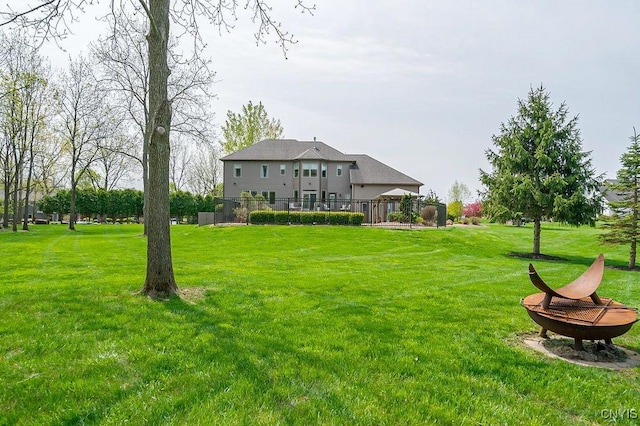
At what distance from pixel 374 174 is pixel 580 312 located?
3431 centimetres

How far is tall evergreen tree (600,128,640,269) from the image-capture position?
14.6 m

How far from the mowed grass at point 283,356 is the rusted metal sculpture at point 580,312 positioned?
396 millimetres

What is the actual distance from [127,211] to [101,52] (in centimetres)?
2377

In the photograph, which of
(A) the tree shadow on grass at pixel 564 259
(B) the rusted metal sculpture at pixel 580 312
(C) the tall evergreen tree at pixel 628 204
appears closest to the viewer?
(B) the rusted metal sculpture at pixel 580 312

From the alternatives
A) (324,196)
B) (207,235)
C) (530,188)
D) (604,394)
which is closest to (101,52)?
(207,235)

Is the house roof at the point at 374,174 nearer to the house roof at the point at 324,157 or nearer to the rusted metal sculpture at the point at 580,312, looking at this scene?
the house roof at the point at 324,157

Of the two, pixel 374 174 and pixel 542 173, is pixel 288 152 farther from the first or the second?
pixel 542 173

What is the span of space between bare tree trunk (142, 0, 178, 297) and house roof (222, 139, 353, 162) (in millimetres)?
30037

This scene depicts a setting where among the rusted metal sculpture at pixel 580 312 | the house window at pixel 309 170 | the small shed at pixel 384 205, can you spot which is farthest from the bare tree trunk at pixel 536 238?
the house window at pixel 309 170

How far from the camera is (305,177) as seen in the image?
123ft

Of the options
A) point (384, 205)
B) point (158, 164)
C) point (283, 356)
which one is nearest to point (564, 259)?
point (384, 205)

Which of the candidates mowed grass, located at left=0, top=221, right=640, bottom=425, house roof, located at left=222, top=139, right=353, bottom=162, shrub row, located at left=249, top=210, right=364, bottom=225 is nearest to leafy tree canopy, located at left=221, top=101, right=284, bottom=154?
house roof, located at left=222, top=139, right=353, bottom=162

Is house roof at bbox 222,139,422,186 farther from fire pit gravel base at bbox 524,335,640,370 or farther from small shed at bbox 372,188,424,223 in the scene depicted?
fire pit gravel base at bbox 524,335,640,370

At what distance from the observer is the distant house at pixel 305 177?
123 ft
